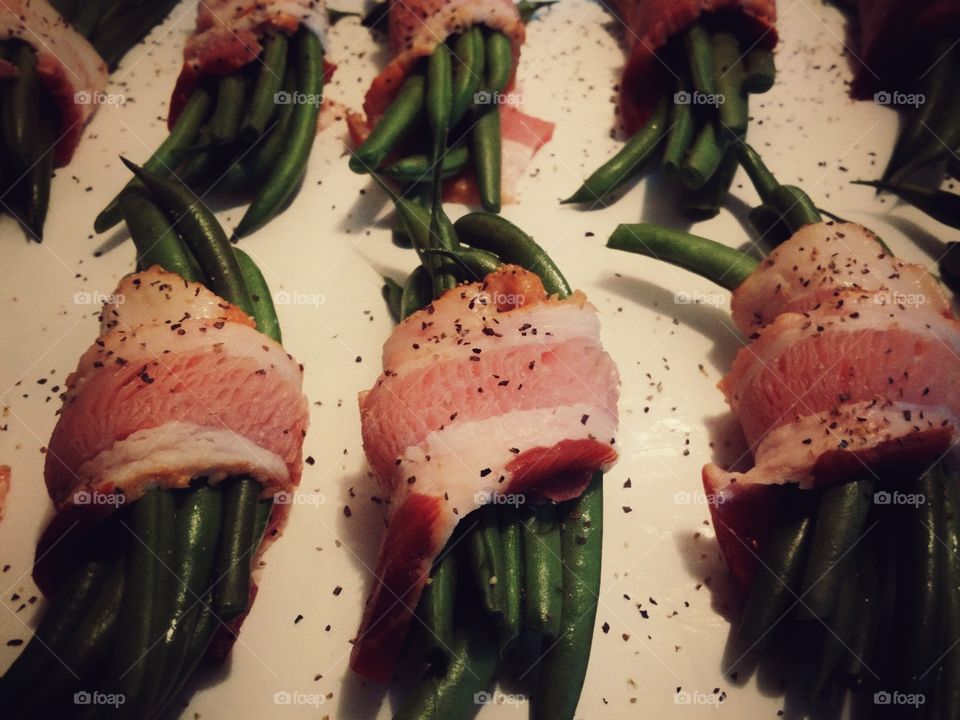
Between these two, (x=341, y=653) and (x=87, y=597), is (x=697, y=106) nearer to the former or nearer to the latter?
(x=341, y=653)

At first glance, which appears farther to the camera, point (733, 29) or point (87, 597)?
point (733, 29)

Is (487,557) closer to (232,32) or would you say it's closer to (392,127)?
(392,127)

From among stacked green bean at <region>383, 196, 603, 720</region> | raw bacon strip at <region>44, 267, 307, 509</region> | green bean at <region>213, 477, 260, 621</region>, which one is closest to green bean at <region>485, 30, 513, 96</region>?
raw bacon strip at <region>44, 267, 307, 509</region>

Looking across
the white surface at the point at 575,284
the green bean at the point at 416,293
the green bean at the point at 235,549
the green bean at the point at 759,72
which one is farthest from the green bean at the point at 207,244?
the green bean at the point at 759,72

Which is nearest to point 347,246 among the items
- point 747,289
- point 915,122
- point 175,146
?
point 175,146

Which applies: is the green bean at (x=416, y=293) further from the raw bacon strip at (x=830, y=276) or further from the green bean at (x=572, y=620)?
the raw bacon strip at (x=830, y=276)

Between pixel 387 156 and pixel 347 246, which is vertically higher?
pixel 387 156

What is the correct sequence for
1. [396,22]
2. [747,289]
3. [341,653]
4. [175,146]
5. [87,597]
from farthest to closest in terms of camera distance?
[396,22]
[175,146]
[747,289]
[341,653]
[87,597]

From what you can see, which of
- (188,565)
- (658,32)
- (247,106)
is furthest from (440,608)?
(658,32)
